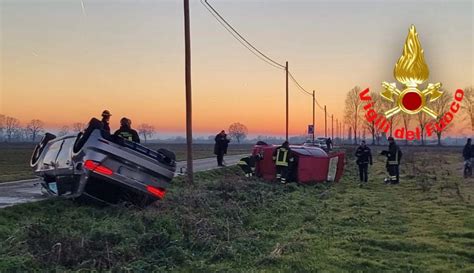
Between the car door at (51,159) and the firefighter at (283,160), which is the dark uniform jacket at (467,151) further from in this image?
the car door at (51,159)

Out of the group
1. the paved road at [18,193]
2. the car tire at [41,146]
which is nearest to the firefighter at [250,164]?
the paved road at [18,193]

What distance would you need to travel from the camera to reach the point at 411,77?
36.8 feet

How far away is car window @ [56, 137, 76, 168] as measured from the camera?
8453 millimetres

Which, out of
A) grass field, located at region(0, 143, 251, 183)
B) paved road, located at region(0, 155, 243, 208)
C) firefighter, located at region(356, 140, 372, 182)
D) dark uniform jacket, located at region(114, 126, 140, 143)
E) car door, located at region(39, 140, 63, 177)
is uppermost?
dark uniform jacket, located at region(114, 126, 140, 143)

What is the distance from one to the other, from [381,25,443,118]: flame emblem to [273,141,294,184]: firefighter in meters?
Result: 5.25

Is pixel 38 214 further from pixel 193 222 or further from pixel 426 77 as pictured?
pixel 426 77

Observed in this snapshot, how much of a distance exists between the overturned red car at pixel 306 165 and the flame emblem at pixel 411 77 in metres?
5.60

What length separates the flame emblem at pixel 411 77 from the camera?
34.3 feet

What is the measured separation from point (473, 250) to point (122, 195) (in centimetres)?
580

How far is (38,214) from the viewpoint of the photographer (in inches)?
332

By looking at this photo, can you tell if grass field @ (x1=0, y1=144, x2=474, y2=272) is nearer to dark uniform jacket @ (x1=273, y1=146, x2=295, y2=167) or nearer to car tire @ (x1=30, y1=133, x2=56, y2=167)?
car tire @ (x1=30, y1=133, x2=56, y2=167)

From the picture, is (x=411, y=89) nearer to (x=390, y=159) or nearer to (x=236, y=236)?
(x=236, y=236)

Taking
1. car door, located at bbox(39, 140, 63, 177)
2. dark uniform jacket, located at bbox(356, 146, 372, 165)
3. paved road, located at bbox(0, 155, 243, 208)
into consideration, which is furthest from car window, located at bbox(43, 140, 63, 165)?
dark uniform jacket, located at bbox(356, 146, 372, 165)

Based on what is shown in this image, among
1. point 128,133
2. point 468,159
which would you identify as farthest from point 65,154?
point 468,159
